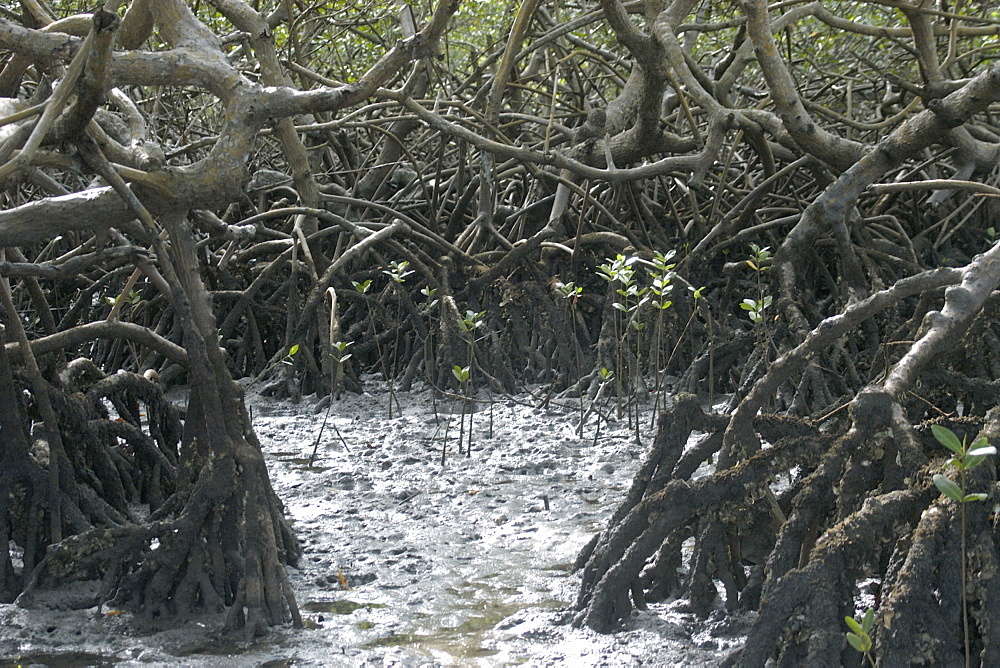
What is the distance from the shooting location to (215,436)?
8.82 feet

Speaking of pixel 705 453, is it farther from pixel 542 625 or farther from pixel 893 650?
pixel 893 650

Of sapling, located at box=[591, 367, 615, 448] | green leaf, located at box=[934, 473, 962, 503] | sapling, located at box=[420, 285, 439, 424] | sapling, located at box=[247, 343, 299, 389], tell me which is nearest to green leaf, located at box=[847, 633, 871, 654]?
green leaf, located at box=[934, 473, 962, 503]

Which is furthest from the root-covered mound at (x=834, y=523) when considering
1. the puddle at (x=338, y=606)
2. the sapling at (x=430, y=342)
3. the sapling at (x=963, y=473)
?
the sapling at (x=430, y=342)

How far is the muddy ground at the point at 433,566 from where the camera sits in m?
2.46

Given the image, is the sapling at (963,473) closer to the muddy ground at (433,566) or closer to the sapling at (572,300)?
the muddy ground at (433,566)

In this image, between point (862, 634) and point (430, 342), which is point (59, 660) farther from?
point (430, 342)

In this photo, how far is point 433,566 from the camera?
3.08 meters

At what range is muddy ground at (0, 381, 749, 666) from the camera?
2.46 m

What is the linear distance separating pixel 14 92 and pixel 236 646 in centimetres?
173

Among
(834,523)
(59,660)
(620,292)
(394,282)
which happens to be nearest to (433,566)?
(59,660)

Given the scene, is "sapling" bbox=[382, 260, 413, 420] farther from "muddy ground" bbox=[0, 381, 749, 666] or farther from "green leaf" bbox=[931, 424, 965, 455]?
"green leaf" bbox=[931, 424, 965, 455]

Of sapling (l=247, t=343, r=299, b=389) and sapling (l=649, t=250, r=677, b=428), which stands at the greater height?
sapling (l=649, t=250, r=677, b=428)

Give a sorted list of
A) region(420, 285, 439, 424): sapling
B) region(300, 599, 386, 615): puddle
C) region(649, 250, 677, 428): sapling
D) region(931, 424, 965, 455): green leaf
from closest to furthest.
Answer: region(931, 424, 965, 455): green leaf, region(300, 599, 386, 615): puddle, region(649, 250, 677, 428): sapling, region(420, 285, 439, 424): sapling

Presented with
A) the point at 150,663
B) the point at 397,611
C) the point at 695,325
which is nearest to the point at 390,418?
the point at 695,325
